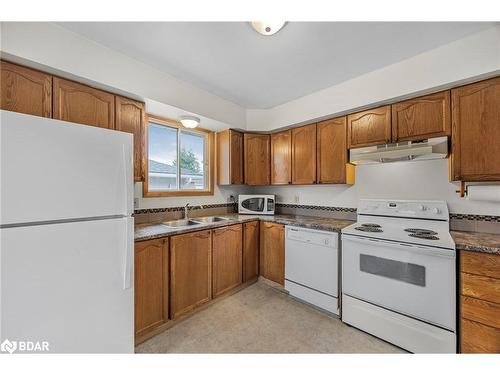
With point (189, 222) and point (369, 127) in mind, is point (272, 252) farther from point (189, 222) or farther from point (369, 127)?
point (369, 127)

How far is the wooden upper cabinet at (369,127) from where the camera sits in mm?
2119

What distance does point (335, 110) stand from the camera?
2416 mm

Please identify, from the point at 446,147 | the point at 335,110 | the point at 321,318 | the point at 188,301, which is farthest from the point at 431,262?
the point at 188,301

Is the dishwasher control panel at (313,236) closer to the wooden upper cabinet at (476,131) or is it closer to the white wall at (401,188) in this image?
the white wall at (401,188)

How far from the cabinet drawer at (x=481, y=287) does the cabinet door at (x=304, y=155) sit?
1589mm

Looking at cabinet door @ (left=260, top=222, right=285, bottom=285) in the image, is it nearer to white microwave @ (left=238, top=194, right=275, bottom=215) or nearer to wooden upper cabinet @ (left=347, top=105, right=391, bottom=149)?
white microwave @ (left=238, top=194, right=275, bottom=215)

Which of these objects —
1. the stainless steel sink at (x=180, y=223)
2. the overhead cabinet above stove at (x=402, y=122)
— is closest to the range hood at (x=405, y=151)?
the overhead cabinet above stove at (x=402, y=122)

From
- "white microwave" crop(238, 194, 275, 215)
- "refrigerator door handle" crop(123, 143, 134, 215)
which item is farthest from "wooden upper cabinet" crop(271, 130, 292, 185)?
"refrigerator door handle" crop(123, 143, 134, 215)

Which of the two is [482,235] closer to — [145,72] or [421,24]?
[421,24]

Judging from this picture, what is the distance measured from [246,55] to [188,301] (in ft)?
7.91

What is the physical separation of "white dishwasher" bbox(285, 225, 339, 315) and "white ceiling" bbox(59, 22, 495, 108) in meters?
1.68

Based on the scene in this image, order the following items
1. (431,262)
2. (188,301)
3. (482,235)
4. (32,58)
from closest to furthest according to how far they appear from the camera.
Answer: (32,58) → (431,262) → (482,235) → (188,301)

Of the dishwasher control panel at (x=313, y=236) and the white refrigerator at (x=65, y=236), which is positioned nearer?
the white refrigerator at (x=65, y=236)

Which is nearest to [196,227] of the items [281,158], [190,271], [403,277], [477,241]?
[190,271]
